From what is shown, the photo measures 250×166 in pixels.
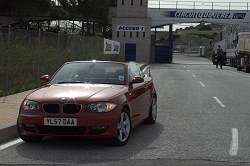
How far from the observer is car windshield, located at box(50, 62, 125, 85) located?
7.61 metres

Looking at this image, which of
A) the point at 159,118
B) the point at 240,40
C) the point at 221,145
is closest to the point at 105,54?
the point at 240,40

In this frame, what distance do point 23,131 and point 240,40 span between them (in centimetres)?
3048

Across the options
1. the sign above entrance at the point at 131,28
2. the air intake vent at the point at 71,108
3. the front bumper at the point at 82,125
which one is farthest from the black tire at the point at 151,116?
the sign above entrance at the point at 131,28

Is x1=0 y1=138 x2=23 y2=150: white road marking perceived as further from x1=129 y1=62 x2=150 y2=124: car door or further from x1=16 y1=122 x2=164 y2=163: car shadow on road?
x1=129 y1=62 x2=150 y2=124: car door

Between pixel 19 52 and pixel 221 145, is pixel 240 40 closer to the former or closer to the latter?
pixel 19 52

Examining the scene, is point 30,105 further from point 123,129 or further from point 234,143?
point 234,143

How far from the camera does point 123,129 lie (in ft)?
22.7

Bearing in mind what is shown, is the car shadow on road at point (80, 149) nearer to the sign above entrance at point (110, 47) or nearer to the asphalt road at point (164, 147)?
the asphalt road at point (164, 147)

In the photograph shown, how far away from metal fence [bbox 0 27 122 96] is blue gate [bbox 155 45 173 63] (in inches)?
1210

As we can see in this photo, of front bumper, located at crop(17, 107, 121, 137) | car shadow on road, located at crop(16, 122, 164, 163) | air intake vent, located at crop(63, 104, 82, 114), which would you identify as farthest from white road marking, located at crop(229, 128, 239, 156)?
air intake vent, located at crop(63, 104, 82, 114)

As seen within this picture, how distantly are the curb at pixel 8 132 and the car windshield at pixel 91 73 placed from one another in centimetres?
104

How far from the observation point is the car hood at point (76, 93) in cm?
650

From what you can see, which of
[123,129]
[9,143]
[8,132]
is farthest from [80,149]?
[8,132]

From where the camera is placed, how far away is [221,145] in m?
6.97
